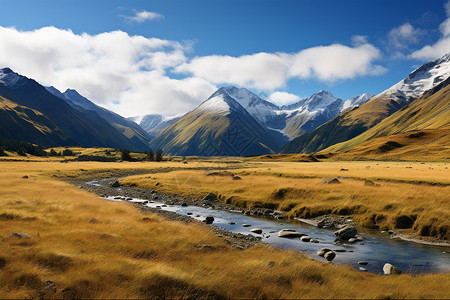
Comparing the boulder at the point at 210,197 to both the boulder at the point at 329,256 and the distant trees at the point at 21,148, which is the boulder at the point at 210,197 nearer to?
the boulder at the point at 329,256

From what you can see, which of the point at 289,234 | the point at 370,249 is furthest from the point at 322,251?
the point at 289,234

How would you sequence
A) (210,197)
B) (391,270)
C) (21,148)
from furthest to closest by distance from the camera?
(21,148) → (210,197) → (391,270)

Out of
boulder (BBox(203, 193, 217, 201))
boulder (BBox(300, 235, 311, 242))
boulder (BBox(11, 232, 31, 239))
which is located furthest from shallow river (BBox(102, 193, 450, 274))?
boulder (BBox(11, 232, 31, 239))

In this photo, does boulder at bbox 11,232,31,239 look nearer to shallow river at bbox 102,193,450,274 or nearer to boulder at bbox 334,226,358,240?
shallow river at bbox 102,193,450,274

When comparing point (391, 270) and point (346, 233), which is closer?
point (391, 270)

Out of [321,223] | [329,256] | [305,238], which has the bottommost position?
[321,223]

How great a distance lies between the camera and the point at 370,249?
20719mm

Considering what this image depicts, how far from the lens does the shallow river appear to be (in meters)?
17.4

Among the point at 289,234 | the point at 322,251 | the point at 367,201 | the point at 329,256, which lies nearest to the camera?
the point at 329,256

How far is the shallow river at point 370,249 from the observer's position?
1743 cm

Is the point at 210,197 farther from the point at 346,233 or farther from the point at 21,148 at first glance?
the point at 21,148

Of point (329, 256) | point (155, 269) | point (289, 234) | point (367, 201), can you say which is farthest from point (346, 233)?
point (155, 269)

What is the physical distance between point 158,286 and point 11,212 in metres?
19.8

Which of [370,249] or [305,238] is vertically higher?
[305,238]
